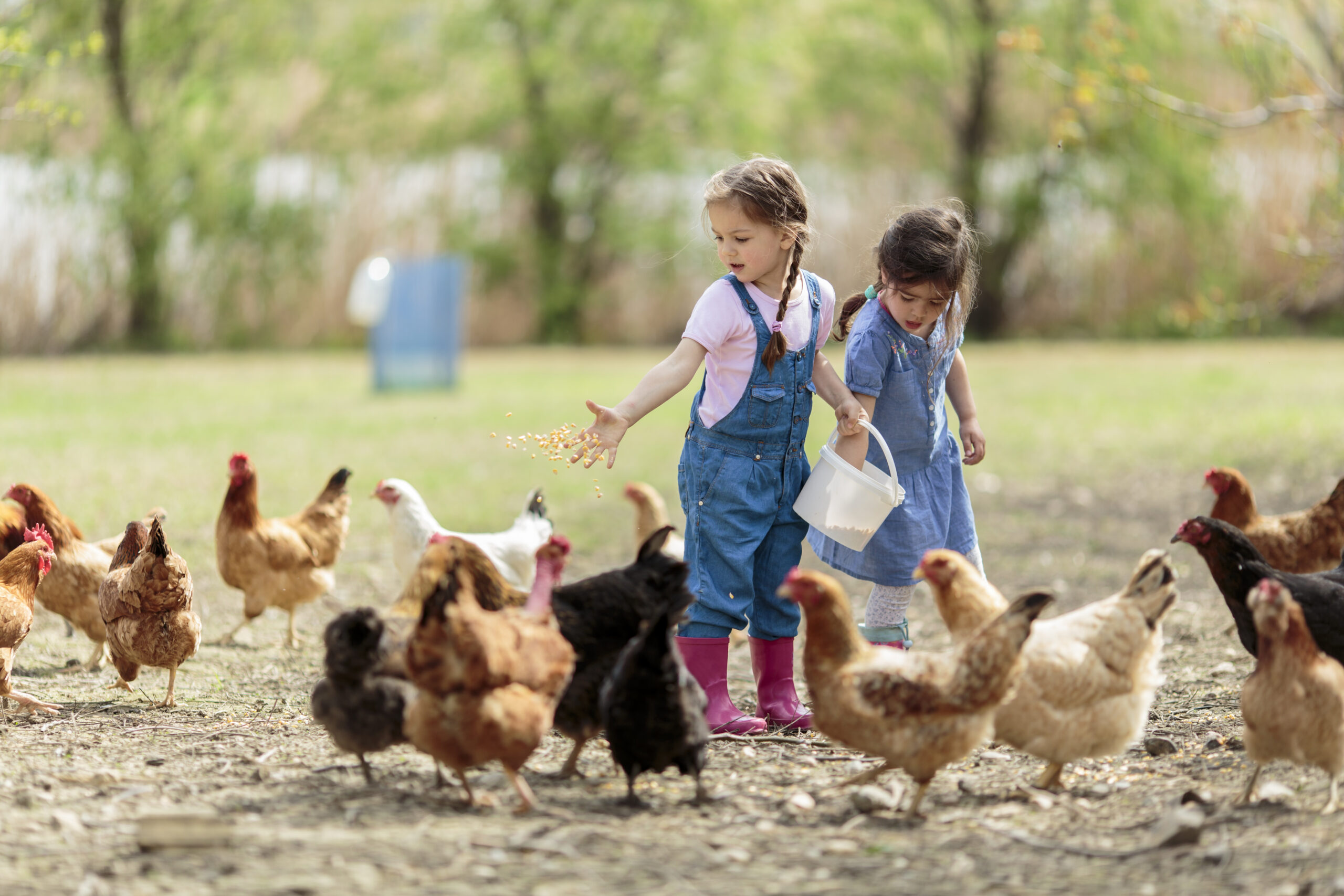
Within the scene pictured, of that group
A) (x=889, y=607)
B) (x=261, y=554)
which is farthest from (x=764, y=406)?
(x=261, y=554)

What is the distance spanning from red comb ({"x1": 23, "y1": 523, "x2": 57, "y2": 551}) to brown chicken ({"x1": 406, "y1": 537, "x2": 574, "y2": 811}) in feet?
7.21

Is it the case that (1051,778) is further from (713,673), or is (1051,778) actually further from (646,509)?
(646,509)

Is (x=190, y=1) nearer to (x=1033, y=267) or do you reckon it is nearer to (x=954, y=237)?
(x=1033, y=267)

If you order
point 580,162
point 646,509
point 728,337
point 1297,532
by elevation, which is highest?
point 580,162

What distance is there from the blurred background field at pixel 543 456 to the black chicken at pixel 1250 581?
7.22ft

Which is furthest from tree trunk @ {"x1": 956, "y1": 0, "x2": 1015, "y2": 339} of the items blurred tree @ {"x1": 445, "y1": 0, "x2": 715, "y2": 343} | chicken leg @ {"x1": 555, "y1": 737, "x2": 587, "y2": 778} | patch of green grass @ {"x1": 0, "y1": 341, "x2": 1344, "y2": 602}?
chicken leg @ {"x1": 555, "y1": 737, "x2": 587, "y2": 778}

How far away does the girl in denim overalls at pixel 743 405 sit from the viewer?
14.2ft

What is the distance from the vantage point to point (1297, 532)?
566 centimetres

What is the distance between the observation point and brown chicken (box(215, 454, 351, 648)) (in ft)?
18.6

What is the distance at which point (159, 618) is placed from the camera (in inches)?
179

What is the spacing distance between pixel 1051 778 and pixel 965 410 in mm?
1556

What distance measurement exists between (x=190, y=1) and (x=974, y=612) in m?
18.2

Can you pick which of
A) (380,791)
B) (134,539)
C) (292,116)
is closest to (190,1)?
(292,116)

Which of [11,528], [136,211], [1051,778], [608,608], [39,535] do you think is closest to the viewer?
[1051,778]
